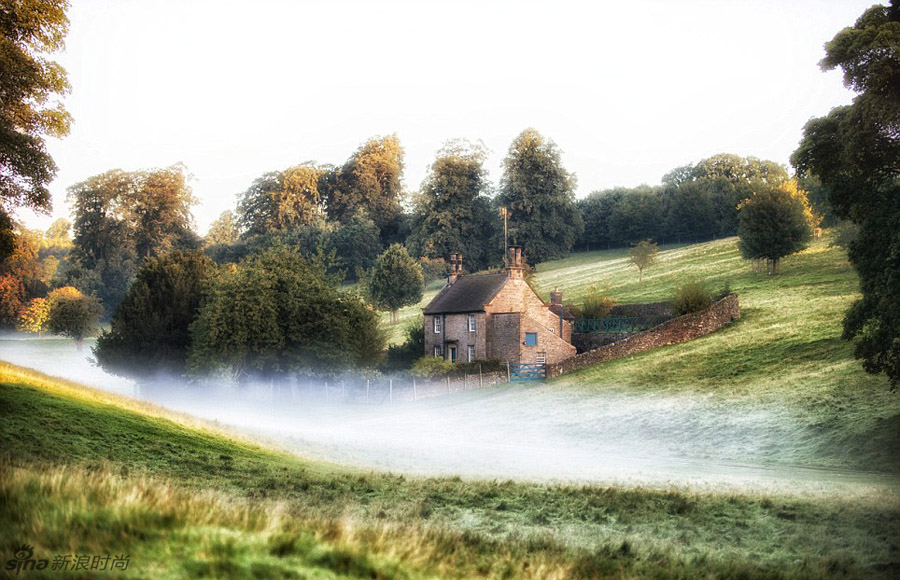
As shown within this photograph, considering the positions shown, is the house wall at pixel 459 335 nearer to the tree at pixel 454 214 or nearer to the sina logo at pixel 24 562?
the tree at pixel 454 214

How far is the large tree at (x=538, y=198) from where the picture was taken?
4444 inches

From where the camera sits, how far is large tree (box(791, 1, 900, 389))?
2694cm

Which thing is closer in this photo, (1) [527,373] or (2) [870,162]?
(2) [870,162]

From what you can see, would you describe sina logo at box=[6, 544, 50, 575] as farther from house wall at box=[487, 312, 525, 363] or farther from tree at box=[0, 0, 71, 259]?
house wall at box=[487, 312, 525, 363]

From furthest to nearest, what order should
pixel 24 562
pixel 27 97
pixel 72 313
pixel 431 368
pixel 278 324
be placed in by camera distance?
pixel 72 313 < pixel 431 368 < pixel 278 324 < pixel 27 97 < pixel 24 562

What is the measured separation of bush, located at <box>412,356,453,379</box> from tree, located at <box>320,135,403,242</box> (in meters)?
68.9

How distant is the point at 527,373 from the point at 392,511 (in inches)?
1747

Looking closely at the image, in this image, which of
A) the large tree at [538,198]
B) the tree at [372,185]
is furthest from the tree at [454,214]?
the tree at [372,185]

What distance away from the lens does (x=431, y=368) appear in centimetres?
6250

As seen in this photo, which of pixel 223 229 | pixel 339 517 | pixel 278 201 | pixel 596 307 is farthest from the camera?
pixel 223 229

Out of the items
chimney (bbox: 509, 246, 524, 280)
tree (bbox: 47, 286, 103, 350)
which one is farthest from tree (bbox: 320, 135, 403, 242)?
chimney (bbox: 509, 246, 524, 280)

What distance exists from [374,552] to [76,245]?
317 ft

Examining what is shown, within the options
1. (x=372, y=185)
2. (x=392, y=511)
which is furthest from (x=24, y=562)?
(x=372, y=185)

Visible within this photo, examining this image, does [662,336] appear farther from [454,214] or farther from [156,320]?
→ [454,214]
